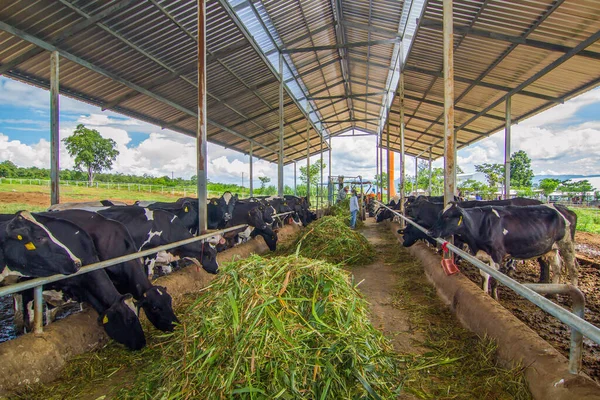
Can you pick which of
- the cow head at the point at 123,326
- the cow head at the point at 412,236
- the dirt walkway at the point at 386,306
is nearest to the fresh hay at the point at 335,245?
the dirt walkway at the point at 386,306

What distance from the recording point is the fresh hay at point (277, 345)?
2188mm

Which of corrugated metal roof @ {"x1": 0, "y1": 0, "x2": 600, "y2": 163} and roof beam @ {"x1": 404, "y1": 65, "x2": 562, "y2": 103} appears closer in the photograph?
corrugated metal roof @ {"x1": 0, "y1": 0, "x2": 600, "y2": 163}

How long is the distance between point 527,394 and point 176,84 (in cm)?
1113

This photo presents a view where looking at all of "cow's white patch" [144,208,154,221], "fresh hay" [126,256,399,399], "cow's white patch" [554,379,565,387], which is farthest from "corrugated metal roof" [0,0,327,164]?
"cow's white patch" [554,379,565,387]

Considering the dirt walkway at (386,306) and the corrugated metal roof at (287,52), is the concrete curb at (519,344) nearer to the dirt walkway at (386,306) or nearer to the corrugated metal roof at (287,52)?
the dirt walkway at (386,306)

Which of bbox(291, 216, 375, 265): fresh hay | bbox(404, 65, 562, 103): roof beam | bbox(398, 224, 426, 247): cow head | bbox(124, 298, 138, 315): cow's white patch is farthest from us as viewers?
bbox(404, 65, 562, 103): roof beam

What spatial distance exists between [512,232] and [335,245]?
3597 mm

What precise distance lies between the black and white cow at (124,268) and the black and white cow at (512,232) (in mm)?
4285

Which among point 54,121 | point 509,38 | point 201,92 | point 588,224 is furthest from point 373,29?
point 588,224

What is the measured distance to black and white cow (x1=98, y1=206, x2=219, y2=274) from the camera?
250 inches

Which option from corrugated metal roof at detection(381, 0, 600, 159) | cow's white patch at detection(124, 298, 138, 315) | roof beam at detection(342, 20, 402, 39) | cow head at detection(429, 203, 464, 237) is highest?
roof beam at detection(342, 20, 402, 39)

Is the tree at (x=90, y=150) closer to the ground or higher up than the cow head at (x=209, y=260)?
higher up

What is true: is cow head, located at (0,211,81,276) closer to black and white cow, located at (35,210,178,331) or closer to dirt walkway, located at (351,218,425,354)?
black and white cow, located at (35,210,178,331)

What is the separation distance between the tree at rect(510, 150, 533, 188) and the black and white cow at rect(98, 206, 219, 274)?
180 ft
